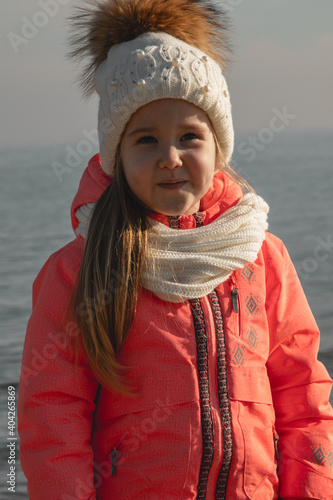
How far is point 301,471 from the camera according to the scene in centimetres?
219

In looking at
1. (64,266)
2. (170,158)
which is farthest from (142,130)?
(64,266)

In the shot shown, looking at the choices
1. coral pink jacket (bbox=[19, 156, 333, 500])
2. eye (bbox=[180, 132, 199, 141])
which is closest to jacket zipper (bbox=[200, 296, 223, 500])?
coral pink jacket (bbox=[19, 156, 333, 500])

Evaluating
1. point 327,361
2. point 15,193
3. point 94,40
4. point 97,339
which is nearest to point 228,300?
point 97,339

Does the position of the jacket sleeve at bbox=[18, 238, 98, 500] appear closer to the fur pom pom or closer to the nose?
the nose

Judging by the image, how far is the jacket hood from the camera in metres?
2.29

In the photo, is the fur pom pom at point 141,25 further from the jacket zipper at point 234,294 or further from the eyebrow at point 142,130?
the jacket zipper at point 234,294

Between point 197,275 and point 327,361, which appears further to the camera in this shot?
point 327,361

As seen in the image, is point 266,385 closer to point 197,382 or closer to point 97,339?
point 197,382

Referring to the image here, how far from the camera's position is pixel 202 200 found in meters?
2.38

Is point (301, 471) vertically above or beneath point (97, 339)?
beneath

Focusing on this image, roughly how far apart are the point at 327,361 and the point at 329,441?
9.13 feet

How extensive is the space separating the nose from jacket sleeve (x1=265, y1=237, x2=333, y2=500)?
1.54ft

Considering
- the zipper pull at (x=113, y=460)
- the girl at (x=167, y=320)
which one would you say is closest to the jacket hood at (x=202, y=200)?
the girl at (x=167, y=320)

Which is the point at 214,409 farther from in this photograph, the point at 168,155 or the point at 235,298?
the point at 168,155
